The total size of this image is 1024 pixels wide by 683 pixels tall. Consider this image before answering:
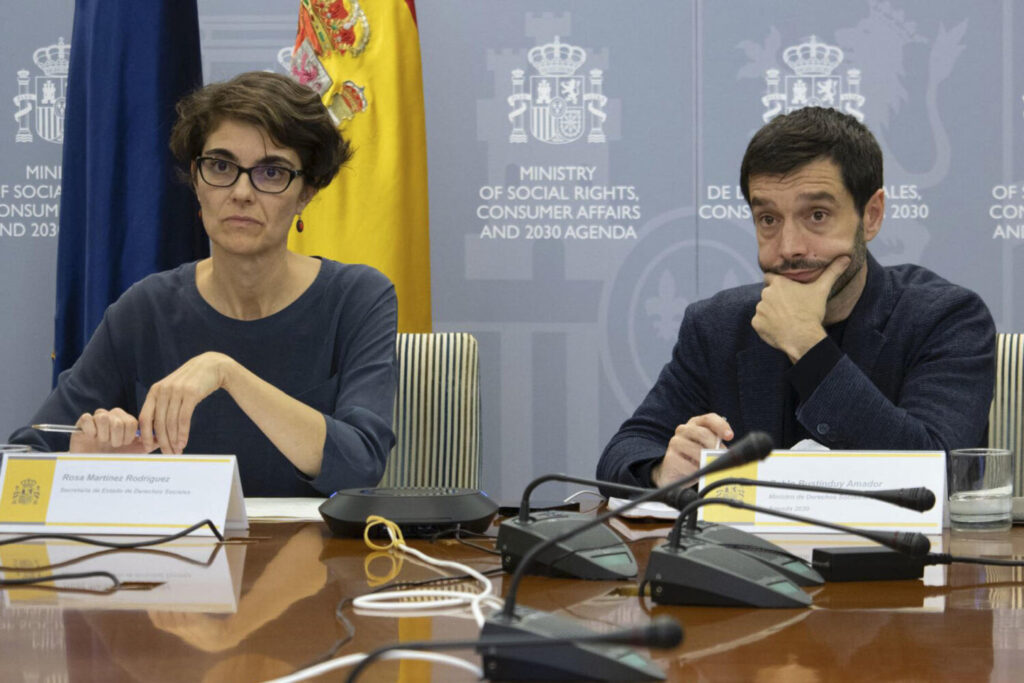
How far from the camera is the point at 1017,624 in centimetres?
89

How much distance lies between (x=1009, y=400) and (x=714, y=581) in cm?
→ 159

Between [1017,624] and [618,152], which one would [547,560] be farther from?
[618,152]

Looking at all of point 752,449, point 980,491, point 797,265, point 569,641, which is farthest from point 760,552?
point 797,265

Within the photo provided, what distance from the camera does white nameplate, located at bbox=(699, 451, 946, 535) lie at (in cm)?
133

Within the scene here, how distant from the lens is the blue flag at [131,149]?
3168mm

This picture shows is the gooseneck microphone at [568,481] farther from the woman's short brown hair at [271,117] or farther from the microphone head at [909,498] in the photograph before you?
the woman's short brown hair at [271,117]

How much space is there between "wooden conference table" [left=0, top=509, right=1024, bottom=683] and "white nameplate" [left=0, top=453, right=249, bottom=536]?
0.16m

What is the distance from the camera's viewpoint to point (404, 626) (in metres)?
0.88

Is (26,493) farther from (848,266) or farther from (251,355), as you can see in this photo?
(848,266)

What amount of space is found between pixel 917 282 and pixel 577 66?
201cm

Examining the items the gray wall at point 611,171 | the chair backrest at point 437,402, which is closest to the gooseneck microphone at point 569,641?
the chair backrest at point 437,402

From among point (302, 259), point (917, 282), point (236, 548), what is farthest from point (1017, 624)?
point (302, 259)

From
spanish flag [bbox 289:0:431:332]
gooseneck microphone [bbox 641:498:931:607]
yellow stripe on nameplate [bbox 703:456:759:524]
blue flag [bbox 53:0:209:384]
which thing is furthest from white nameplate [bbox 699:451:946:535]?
blue flag [bbox 53:0:209:384]

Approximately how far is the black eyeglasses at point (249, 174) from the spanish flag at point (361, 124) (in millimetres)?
Answer: 1122
